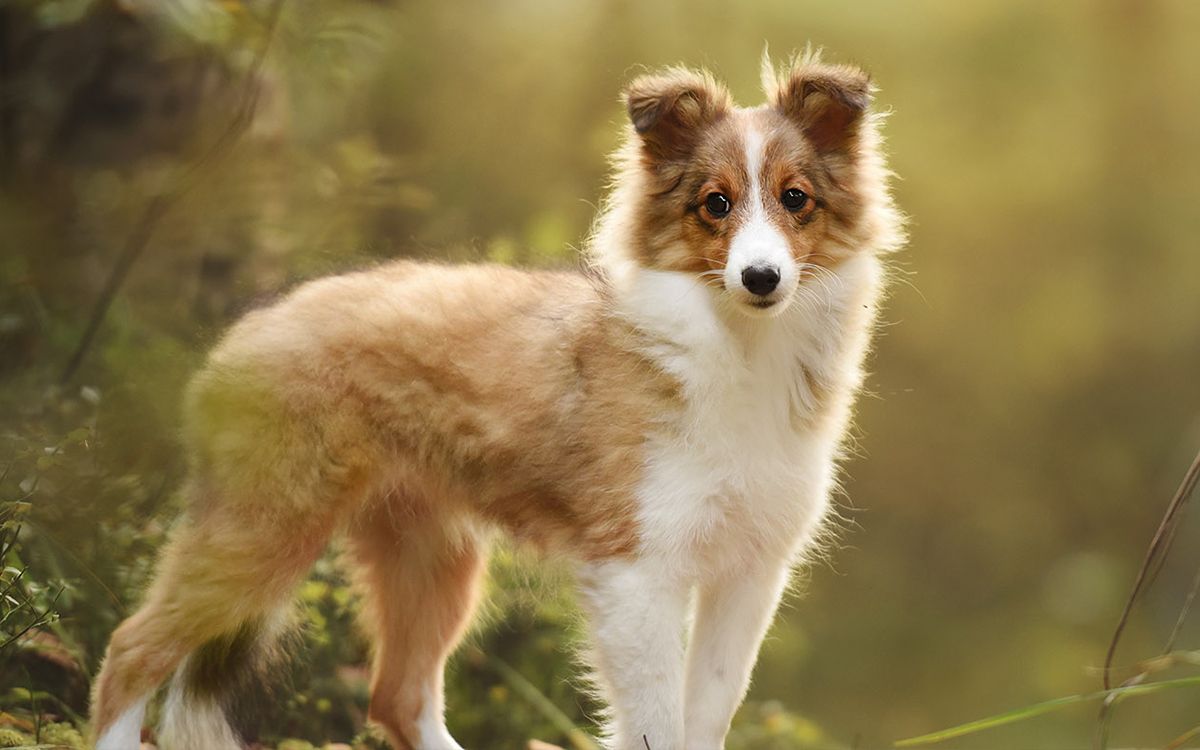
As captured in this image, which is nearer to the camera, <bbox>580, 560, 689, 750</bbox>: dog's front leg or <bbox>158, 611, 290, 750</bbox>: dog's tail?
<bbox>580, 560, 689, 750</bbox>: dog's front leg

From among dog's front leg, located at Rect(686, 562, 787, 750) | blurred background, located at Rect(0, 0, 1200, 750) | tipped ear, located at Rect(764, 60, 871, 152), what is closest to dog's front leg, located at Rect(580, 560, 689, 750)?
dog's front leg, located at Rect(686, 562, 787, 750)

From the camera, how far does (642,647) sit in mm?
3508

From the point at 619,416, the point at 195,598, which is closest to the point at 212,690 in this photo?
the point at 195,598

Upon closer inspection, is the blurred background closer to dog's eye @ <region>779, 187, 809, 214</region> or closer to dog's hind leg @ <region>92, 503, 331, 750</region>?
dog's hind leg @ <region>92, 503, 331, 750</region>

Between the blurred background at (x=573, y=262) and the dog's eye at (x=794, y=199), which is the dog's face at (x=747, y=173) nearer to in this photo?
the dog's eye at (x=794, y=199)

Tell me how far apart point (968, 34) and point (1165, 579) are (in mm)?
4073

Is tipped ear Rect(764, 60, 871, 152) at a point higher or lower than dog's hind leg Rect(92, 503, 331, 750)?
higher

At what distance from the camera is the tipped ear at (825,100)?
3602 millimetres

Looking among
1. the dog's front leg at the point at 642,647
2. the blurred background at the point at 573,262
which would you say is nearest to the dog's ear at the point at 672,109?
the blurred background at the point at 573,262

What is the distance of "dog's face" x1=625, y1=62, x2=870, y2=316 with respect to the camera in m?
3.47

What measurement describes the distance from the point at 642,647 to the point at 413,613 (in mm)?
1081

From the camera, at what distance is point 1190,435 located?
29.5ft

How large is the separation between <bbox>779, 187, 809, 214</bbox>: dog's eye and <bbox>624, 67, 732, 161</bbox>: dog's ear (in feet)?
1.04

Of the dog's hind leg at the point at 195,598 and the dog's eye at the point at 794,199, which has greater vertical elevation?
the dog's eye at the point at 794,199
